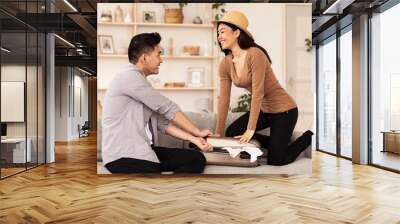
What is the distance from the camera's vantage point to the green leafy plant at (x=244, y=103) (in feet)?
15.9

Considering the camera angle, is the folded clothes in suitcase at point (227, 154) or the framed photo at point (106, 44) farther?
the framed photo at point (106, 44)

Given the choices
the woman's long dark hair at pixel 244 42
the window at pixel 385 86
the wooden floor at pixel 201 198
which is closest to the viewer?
the wooden floor at pixel 201 198

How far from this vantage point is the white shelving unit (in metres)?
4.95

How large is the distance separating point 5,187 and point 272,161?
9.68 ft

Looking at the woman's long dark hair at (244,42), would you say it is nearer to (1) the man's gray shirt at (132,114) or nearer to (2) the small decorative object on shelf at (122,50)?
(1) the man's gray shirt at (132,114)

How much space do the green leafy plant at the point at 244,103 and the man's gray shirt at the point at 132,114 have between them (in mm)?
698

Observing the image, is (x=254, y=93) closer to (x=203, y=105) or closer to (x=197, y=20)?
(x=203, y=105)

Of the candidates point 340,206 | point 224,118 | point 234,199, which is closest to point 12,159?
point 224,118

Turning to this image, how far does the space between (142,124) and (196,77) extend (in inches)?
33.5

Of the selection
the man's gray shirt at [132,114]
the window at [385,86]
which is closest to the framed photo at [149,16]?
the man's gray shirt at [132,114]

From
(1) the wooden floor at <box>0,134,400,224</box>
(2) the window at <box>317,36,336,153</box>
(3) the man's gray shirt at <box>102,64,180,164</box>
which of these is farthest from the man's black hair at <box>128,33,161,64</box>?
(2) the window at <box>317,36,336,153</box>

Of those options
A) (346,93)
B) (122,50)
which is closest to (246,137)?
(122,50)

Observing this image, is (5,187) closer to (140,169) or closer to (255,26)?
(140,169)

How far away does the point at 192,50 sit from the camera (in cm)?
498
